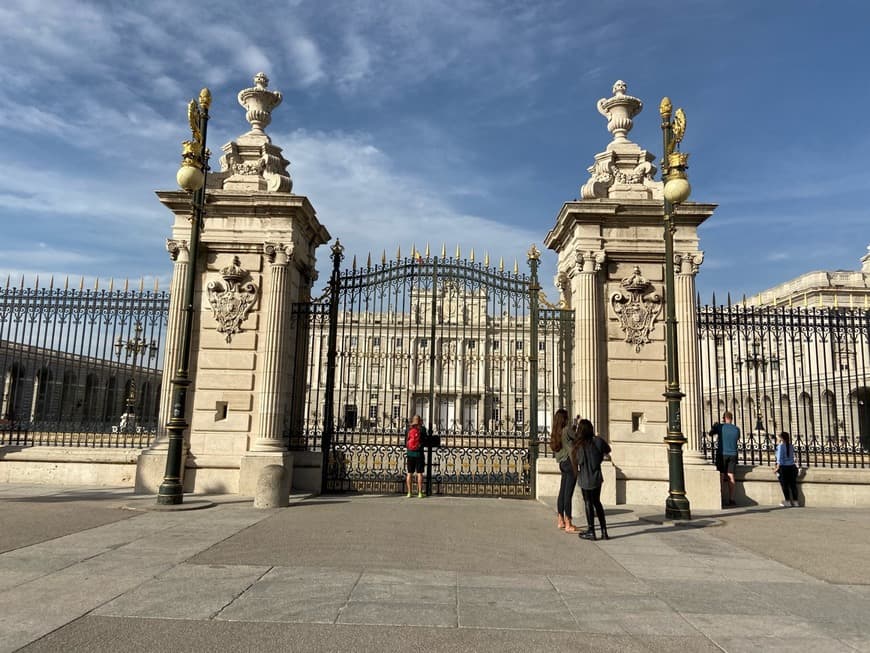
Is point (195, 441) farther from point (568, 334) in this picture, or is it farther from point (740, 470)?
point (740, 470)

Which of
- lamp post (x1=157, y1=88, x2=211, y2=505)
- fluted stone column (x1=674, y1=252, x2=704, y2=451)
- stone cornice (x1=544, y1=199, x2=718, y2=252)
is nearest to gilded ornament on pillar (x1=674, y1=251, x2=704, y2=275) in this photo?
fluted stone column (x1=674, y1=252, x2=704, y2=451)

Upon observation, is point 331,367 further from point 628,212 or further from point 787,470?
point 787,470

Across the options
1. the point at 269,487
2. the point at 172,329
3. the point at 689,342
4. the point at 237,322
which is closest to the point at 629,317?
the point at 689,342

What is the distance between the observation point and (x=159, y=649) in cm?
427

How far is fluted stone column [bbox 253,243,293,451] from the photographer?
40.3ft

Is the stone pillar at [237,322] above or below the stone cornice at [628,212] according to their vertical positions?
below

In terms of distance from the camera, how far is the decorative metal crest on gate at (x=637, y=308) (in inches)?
504

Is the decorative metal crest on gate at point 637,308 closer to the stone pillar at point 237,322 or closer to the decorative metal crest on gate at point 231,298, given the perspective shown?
the stone pillar at point 237,322

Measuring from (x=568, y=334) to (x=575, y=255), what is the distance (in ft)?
5.66

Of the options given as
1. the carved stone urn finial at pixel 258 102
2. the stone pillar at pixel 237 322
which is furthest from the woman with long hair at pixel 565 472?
the carved stone urn finial at pixel 258 102

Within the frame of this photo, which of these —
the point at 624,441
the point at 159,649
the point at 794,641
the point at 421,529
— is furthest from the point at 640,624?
the point at 624,441

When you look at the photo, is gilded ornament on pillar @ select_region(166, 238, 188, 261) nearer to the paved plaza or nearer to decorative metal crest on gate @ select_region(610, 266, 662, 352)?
the paved plaza

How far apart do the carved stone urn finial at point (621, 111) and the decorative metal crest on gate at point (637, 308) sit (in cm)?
353

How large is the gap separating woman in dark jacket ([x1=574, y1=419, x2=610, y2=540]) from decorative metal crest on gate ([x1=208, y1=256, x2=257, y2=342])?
7644mm
